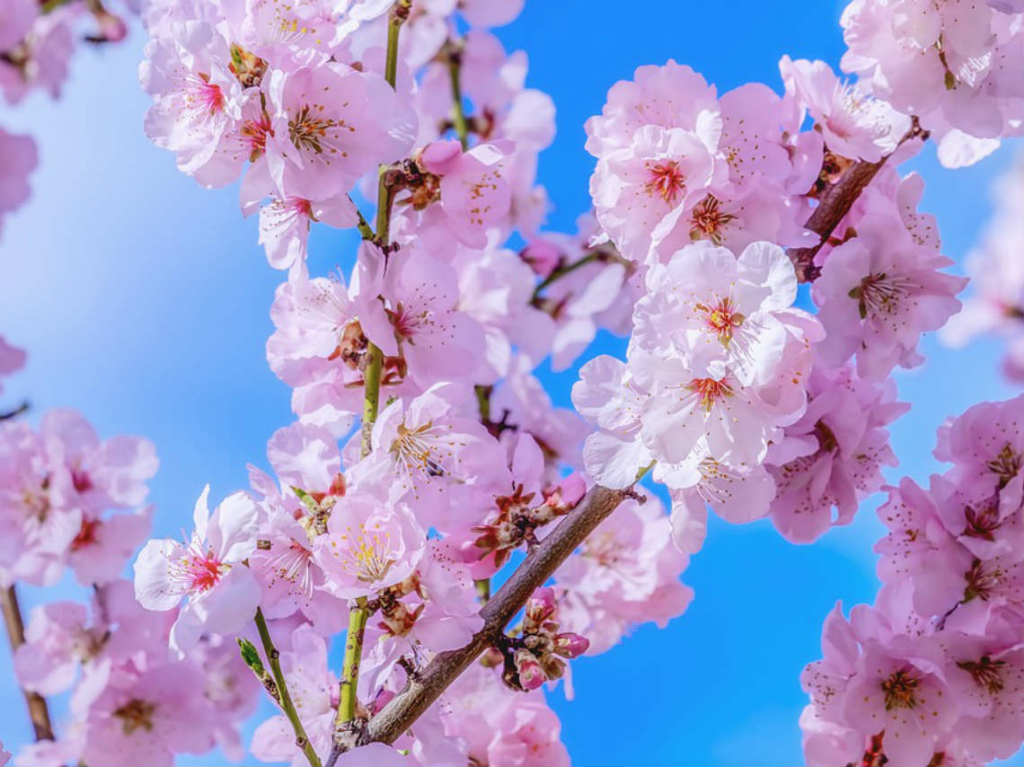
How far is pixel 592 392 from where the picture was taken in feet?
5.20

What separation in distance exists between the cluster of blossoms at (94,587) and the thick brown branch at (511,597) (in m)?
1.31

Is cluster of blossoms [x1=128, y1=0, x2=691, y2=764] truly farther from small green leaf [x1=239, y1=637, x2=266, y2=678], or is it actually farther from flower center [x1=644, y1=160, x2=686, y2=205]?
flower center [x1=644, y1=160, x2=686, y2=205]

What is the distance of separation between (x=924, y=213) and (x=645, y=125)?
2.04 ft

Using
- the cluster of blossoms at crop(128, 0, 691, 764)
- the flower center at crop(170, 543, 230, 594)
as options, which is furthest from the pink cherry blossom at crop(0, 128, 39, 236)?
the flower center at crop(170, 543, 230, 594)

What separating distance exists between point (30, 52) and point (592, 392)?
3.80 metres

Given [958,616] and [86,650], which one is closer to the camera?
[958,616]

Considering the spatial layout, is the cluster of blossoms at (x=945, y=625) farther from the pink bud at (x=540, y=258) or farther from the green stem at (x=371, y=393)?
the pink bud at (x=540, y=258)

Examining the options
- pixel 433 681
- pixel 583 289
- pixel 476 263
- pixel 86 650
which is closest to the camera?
pixel 433 681

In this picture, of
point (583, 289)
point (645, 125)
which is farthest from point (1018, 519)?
point (583, 289)

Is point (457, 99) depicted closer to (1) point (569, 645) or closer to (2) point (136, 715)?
(2) point (136, 715)

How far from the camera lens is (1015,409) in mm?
1972

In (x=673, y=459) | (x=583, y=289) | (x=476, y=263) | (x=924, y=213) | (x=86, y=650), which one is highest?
(x=583, y=289)

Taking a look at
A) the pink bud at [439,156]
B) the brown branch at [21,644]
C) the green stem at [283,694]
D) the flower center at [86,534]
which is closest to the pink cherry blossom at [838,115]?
the pink bud at [439,156]

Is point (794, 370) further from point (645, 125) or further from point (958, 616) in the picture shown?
point (958, 616)
